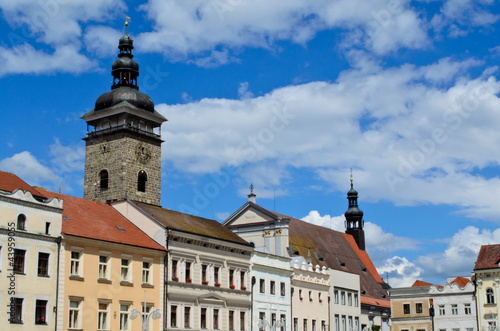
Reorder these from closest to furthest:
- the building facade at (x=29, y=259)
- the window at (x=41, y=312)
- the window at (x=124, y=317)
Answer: the building facade at (x=29, y=259) < the window at (x=41, y=312) < the window at (x=124, y=317)

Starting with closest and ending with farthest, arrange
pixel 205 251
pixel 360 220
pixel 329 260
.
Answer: pixel 205 251 → pixel 329 260 → pixel 360 220

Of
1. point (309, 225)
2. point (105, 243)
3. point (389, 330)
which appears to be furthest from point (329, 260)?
point (105, 243)

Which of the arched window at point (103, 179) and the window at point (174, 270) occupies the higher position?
the arched window at point (103, 179)

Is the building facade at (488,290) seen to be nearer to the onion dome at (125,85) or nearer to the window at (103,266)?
the onion dome at (125,85)

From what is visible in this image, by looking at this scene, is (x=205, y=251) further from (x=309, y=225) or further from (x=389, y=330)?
(x=389, y=330)

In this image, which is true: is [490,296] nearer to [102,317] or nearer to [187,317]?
[187,317]

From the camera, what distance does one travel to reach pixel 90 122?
7419 cm

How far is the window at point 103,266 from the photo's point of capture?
51812 mm

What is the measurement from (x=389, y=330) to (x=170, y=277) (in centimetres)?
4378

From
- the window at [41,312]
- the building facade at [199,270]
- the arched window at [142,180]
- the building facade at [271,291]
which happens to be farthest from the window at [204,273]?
the window at [41,312]

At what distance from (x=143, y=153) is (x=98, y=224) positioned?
19.2 metres

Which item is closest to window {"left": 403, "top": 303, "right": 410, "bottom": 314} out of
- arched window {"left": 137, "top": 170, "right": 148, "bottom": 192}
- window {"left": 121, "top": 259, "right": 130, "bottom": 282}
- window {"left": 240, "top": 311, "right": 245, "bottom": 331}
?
window {"left": 240, "top": 311, "right": 245, "bottom": 331}

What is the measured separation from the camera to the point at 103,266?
52.1 metres

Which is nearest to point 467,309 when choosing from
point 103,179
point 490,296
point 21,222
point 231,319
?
point 490,296
